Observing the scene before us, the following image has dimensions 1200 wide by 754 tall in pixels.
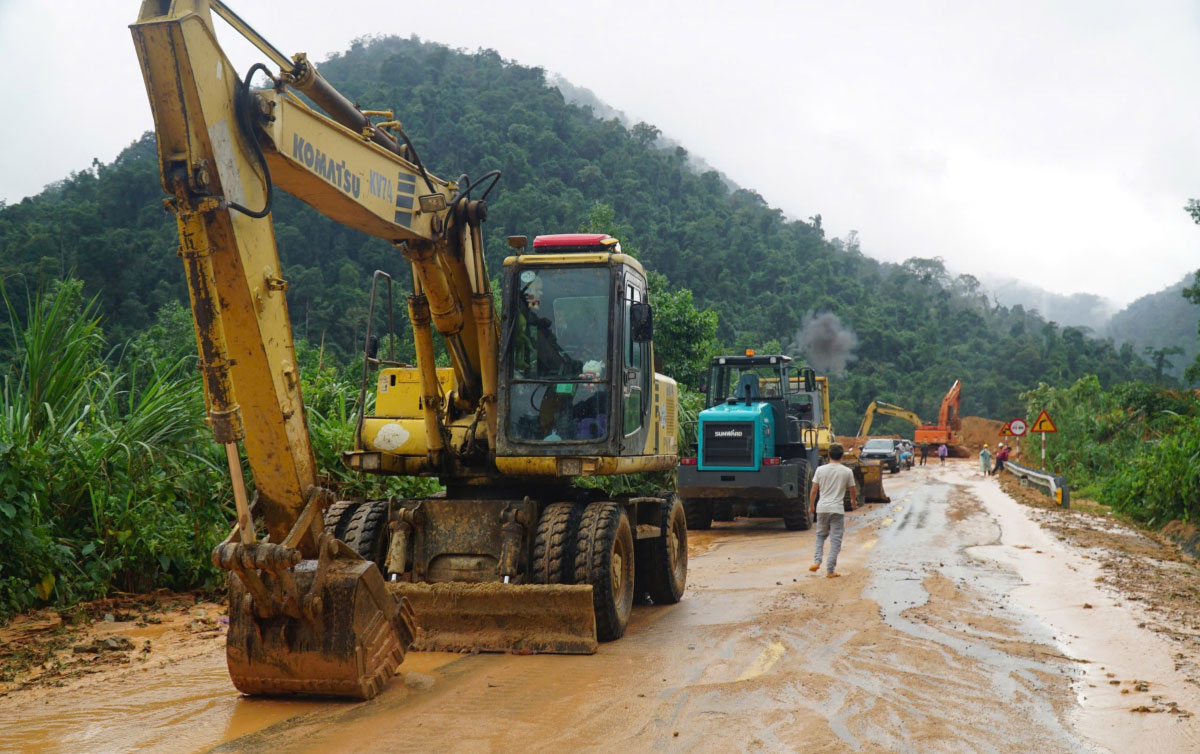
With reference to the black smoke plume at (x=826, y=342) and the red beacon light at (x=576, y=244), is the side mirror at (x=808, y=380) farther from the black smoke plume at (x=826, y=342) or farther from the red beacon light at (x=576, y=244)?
the black smoke plume at (x=826, y=342)

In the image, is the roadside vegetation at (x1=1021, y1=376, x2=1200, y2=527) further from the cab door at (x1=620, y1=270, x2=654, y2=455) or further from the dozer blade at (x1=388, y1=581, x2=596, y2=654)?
the dozer blade at (x1=388, y1=581, x2=596, y2=654)

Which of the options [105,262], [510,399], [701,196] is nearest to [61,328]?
[510,399]

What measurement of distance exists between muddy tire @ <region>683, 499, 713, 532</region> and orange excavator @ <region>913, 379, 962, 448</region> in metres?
44.2

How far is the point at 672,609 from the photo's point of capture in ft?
34.0

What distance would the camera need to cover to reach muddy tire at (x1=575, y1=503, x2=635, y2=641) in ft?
26.7

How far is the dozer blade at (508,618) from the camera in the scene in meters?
7.83

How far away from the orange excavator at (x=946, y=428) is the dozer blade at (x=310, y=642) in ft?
191

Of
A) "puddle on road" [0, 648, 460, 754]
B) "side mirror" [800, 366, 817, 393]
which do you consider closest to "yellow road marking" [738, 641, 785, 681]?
"puddle on road" [0, 648, 460, 754]

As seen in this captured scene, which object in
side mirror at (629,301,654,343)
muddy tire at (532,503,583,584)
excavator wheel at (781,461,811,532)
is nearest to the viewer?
muddy tire at (532,503,583,584)

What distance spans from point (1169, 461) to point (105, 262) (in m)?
37.6

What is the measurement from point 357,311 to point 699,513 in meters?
27.4

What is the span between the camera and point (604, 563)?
8.13 metres

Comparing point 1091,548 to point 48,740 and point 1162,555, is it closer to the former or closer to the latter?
point 1162,555

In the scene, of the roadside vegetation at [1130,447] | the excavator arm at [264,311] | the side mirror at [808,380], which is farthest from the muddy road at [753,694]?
the side mirror at [808,380]
